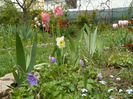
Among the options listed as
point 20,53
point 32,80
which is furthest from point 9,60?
point 32,80

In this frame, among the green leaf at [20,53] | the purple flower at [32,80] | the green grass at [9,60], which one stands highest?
the green leaf at [20,53]

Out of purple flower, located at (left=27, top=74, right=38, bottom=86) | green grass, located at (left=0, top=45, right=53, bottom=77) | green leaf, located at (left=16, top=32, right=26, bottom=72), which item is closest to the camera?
purple flower, located at (left=27, top=74, right=38, bottom=86)

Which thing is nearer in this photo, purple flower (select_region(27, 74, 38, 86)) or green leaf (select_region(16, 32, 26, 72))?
purple flower (select_region(27, 74, 38, 86))

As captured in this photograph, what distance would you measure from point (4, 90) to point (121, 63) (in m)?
1.48

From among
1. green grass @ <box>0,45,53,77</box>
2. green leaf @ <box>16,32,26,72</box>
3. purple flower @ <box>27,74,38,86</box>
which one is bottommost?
green grass @ <box>0,45,53,77</box>

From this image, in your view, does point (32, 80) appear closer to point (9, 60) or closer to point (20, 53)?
point (20, 53)

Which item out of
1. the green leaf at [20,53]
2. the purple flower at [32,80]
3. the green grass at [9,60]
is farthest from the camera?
the green grass at [9,60]

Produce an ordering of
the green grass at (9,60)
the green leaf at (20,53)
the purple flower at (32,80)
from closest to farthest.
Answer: the purple flower at (32,80) < the green leaf at (20,53) < the green grass at (9,60)

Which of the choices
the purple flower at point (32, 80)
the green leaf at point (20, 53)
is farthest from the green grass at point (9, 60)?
the purple flower at point (32, 80)

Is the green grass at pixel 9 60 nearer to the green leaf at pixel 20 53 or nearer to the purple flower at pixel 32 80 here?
the green leaf at pixel 20 53

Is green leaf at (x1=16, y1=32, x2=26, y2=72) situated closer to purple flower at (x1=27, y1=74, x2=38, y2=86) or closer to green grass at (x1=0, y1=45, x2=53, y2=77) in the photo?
green grass at (x1=0, y1=45, x2=53, y2=77)

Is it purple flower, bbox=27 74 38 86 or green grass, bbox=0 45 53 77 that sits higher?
purple flower, bbox=27 74 38 86

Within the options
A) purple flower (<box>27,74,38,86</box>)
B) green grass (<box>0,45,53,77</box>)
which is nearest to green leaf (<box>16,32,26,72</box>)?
green grass (<box>0,45,53,77</box>)

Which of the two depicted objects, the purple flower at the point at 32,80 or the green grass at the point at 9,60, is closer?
the purple flower at the point at 32,80
